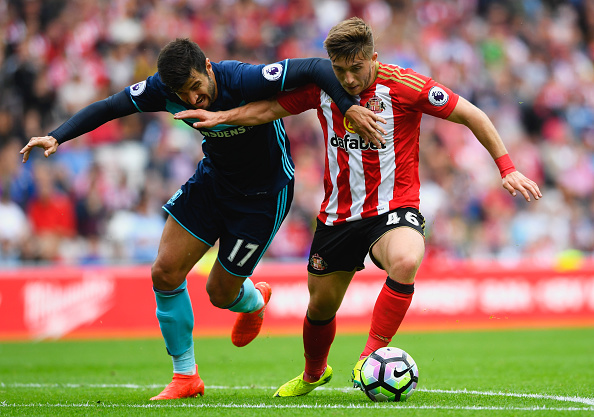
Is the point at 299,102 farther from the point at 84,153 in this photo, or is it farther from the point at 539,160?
the point at 539,160

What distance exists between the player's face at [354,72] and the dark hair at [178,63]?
887 mm

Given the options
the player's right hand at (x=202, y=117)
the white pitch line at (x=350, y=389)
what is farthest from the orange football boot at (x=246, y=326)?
the player's right hand at (x=202, y=117)

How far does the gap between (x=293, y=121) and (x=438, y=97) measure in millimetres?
10022

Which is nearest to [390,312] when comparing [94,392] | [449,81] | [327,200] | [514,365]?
[327,200]

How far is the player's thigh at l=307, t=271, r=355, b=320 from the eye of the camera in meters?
5.39

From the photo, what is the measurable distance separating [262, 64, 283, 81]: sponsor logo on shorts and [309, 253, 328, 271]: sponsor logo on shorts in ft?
3.97

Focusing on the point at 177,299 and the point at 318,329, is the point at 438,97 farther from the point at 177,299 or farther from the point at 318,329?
the point at 177,299

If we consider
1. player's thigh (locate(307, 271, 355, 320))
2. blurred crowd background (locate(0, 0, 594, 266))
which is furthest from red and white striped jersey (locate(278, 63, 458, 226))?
blurred crowd background (locate(0, 0, 594, 266))

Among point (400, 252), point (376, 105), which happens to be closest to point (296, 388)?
point (400, 252)

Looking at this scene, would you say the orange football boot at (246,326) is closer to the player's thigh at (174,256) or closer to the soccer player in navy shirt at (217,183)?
the soccer player in navy shirt at (217,183)

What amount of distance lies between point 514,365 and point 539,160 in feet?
30.4

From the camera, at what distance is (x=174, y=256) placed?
5.70 meters

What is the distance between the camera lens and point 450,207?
1452 centimetres

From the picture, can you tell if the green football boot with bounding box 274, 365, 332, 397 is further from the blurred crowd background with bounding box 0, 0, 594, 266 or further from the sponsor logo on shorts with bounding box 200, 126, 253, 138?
the blurred crowd background with bounding box 0, 0, 594, 266
